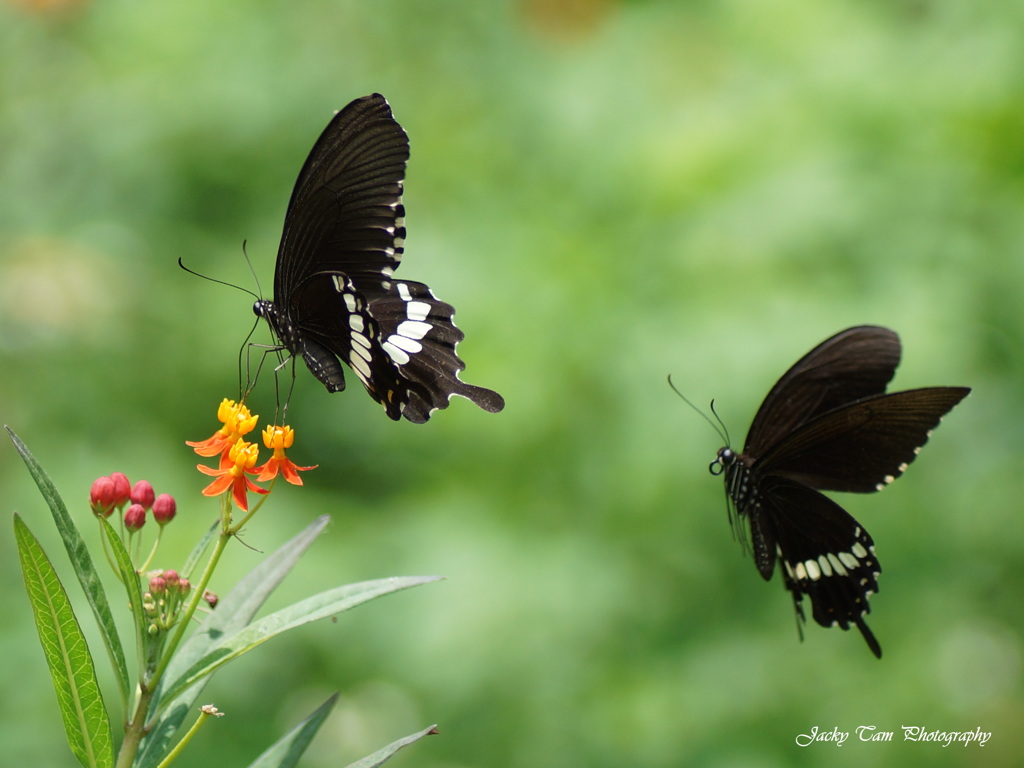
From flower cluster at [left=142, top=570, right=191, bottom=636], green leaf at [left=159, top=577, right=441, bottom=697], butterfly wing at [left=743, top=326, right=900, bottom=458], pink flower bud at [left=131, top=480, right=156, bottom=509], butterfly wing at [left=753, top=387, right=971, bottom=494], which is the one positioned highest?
butterfly wing at [left=743, top=326, right=900, bottom=458]

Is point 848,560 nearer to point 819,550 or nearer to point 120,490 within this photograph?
point 819,550

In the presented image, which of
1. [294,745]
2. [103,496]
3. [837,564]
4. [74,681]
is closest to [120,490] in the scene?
[103,496]

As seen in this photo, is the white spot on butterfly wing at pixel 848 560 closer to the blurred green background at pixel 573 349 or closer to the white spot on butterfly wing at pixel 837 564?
the white spot on butterfly wing at pixel 837 564

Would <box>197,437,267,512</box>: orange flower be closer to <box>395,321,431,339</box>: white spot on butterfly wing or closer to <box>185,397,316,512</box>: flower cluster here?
<box>185,397,316,512</box>: flower cluster

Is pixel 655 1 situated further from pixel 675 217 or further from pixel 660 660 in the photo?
pixel 660 660

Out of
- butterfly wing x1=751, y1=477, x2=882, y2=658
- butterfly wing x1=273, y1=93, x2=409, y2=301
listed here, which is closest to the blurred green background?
butterfly wing x1=751, y1=477, x2=882, y2=658

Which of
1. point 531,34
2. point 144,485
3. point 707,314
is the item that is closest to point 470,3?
point 531,34
